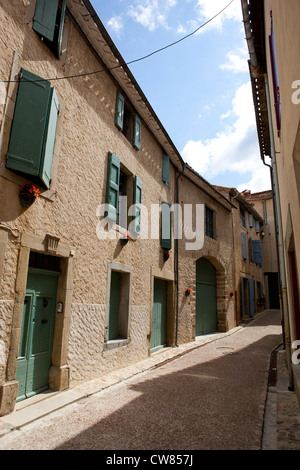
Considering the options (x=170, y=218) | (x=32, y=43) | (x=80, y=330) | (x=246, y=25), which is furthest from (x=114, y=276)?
(x=246, y=25)

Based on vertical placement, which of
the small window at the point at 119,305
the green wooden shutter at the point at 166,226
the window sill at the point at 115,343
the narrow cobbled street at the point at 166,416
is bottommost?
the narrow cobbled street at the point at 166,416

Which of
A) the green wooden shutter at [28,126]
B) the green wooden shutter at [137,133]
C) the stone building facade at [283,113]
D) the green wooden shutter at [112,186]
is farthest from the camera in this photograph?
the green wooden shutter at [137,133]

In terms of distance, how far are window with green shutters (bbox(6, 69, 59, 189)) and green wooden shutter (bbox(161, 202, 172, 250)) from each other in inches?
176

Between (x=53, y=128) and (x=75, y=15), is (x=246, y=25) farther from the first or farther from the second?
(x=53, y=128)

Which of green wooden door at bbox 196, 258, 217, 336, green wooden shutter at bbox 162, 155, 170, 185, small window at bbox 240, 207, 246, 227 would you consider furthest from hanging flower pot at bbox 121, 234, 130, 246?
small window at bbox 240, 207, 246, 227

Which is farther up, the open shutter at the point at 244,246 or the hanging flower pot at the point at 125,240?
the open shutter at the point at 244,246

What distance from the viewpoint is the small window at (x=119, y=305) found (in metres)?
6.26

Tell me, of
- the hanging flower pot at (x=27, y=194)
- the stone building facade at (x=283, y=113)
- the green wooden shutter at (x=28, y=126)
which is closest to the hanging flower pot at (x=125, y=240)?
the hanging flower pot at (x=27, y=194)

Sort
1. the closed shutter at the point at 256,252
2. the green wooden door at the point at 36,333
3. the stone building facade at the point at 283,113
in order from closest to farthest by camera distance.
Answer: the stone building facade at the point at 283,113
the green wooden door at the point at 36,333
the closed shutter at the point at 256,252

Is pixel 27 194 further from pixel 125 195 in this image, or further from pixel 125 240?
pixel 125 195

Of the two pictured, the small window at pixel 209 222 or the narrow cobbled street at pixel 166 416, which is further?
the small window at pixel 209 222

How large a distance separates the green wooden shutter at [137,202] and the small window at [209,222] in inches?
203

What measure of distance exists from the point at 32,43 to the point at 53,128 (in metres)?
1.26

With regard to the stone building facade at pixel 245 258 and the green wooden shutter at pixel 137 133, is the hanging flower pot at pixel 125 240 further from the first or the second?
the stone building facade at pixel 245 258
